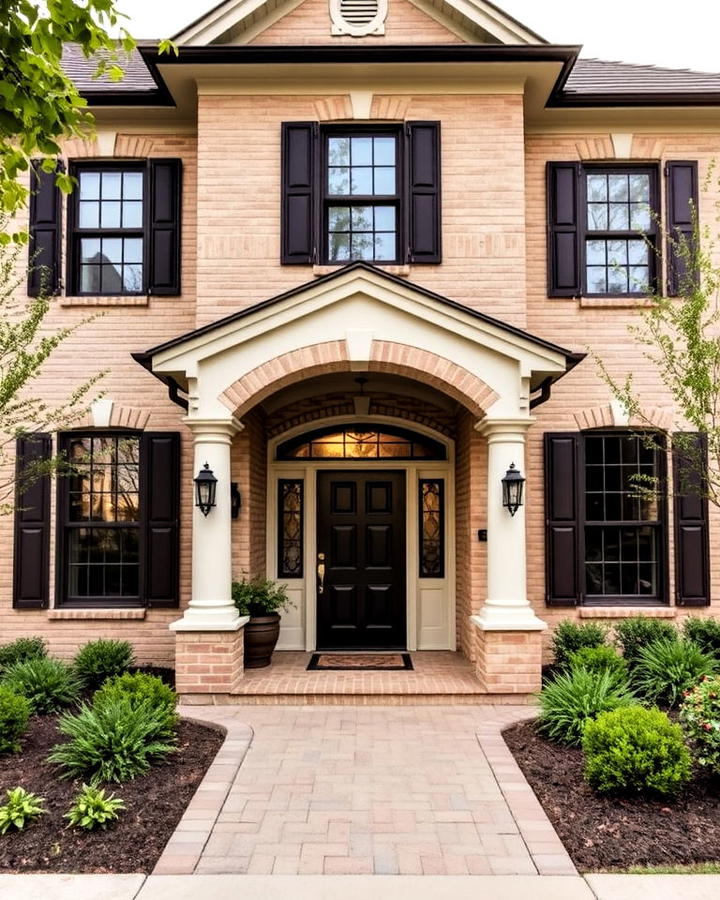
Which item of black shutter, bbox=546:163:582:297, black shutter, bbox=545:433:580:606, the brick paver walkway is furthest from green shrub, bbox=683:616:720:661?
black shutter, bbox=546:163:582:297

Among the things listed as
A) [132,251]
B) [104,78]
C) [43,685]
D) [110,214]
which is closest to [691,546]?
[43,685]

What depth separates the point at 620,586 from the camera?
828cm

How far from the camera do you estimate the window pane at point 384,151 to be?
8.02 metres

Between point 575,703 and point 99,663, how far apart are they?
183 inches

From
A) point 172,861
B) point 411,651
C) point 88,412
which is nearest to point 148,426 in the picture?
point 88,412

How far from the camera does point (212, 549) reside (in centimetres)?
679

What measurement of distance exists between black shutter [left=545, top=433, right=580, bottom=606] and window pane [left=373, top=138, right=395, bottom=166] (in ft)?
12.0

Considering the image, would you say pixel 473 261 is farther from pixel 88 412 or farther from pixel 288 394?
pixel 88 412

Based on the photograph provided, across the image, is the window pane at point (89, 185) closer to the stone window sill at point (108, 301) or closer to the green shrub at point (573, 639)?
the stone window sill at point (108, 301)

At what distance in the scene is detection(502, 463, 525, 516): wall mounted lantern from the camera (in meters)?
6.70

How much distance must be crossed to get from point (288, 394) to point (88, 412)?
2336 millimetres

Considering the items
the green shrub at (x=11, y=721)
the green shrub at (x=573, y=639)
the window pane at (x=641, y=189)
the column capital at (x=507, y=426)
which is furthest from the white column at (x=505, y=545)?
the green shrub at (x=11, y=721)

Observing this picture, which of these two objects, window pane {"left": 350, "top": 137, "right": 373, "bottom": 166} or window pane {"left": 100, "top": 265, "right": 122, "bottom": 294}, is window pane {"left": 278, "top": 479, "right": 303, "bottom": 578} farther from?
window pane {"left": 350, "top": 137, "right": 373, "bottom": 166}

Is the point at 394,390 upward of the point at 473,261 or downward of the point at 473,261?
downward
